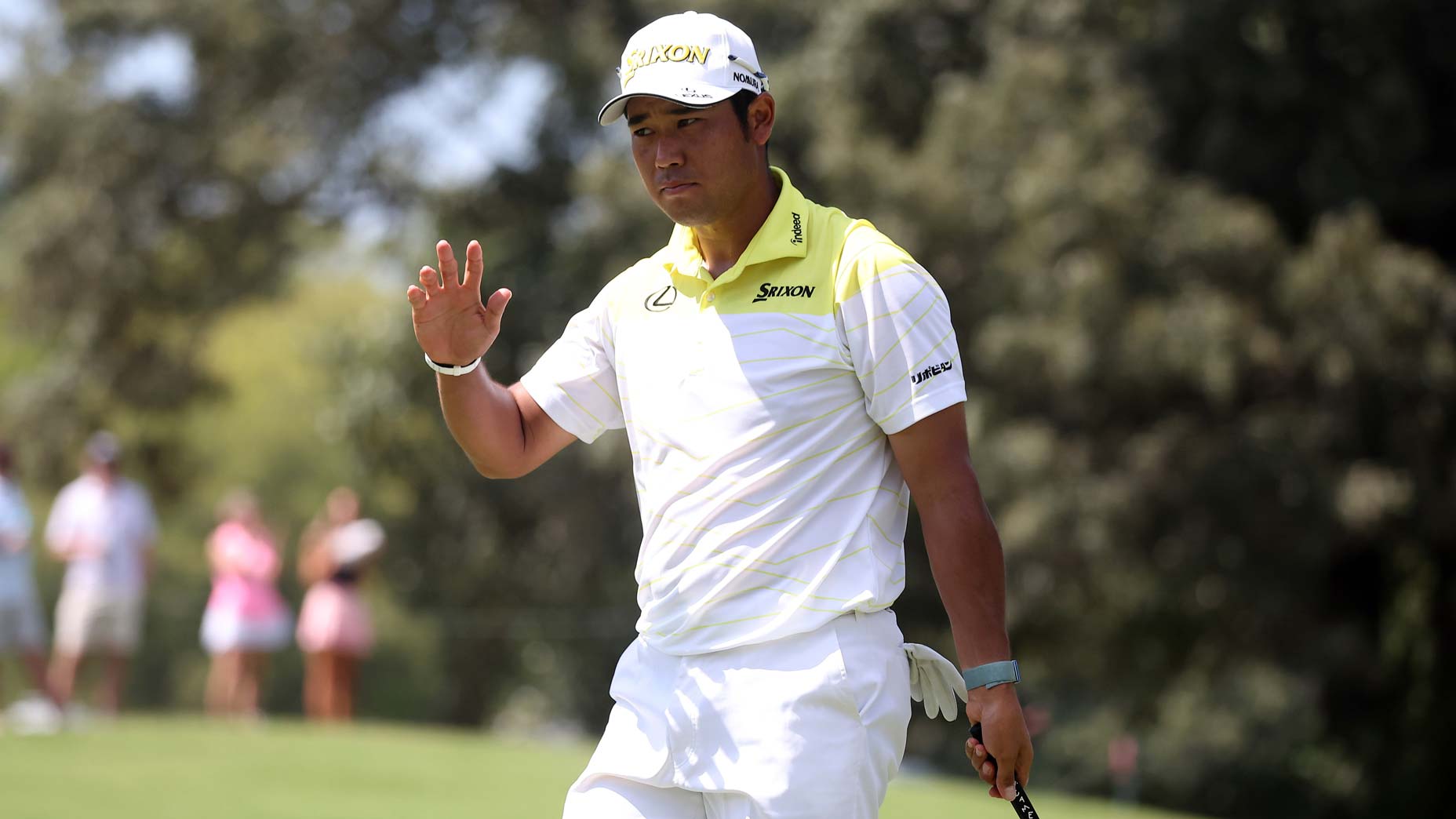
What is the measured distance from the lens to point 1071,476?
1631 cm

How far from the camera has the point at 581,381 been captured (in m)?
3.58

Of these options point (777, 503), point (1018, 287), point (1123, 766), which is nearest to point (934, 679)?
point (777, 503)

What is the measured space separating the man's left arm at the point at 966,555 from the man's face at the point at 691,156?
58cm

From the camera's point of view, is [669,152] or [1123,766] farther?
[1123,766]

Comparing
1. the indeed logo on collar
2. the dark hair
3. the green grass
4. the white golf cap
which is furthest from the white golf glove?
the green grass

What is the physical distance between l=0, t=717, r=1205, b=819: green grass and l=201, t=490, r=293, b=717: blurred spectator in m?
1.90

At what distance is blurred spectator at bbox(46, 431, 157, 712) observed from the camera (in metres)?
13.0

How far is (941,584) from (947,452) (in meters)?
0.25

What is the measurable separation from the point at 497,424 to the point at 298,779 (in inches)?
287

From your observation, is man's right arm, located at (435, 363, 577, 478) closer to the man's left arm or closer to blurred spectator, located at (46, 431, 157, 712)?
the man's left arm

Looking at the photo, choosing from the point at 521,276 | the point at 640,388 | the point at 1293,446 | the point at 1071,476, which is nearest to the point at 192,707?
the point at 521,276

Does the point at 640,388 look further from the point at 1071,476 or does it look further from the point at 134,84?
the point at 134,84

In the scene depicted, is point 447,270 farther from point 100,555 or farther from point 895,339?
point 100,555

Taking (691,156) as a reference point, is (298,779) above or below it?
below
